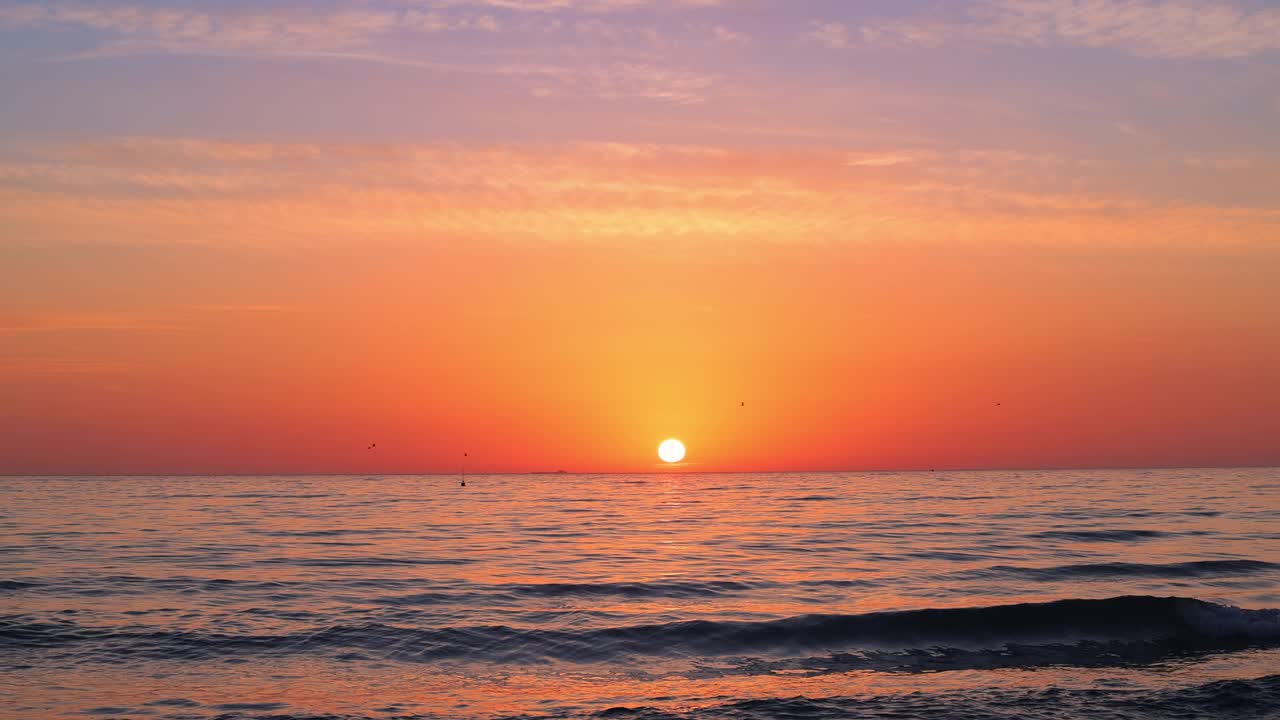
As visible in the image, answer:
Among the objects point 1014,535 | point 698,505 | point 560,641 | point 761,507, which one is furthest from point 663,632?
point 698,505

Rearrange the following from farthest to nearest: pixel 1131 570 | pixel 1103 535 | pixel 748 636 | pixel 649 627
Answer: pixel 1103 535 → pixel 1131 570 → pixel 649 627 → pixel 748 636

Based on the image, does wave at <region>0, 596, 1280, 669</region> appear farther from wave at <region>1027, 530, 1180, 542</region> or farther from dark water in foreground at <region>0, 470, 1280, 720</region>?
wave at <region>1027, 530, 1180, 542</region>

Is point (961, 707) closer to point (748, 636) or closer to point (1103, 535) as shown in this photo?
point (748, 636)

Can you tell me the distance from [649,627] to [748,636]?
2469 millimetres

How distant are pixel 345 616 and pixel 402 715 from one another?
949 centimetres

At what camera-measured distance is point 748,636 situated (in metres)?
22.7

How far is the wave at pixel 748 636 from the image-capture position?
69.2 ft

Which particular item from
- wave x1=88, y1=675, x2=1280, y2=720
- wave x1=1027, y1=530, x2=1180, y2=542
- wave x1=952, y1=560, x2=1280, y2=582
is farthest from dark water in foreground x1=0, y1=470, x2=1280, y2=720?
wave x1=1027, y1=530, x2=1180, y2=542

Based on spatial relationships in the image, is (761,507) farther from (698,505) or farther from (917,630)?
(917,630)

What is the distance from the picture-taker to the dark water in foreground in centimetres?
1688

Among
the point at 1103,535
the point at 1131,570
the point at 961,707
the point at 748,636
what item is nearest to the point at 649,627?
the point at 748,636

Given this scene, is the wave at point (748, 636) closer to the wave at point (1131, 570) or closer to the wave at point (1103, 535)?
the wave at point (1131, 570)

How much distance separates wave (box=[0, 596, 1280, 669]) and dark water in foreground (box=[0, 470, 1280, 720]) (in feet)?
0.28

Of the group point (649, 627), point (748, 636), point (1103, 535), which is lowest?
point (1103, 535)
